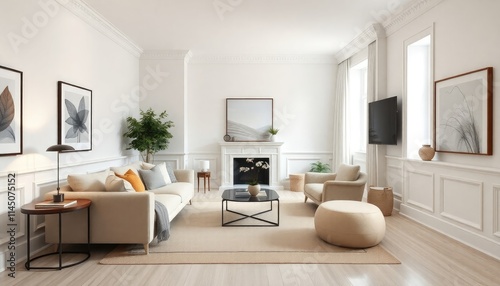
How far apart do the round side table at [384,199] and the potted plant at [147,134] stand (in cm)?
431

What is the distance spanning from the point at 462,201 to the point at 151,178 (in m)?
4.31

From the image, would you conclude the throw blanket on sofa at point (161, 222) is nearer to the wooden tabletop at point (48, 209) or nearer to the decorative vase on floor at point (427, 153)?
the wooden tabletop at point (48, 209)

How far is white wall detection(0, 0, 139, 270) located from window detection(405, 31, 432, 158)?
Answer: 5.06 meters

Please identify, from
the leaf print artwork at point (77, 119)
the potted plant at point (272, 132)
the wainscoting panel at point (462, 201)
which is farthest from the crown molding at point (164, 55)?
the wainscoting panel at point (462, 201)

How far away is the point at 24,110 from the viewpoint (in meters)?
3.49

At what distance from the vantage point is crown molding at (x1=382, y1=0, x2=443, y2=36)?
4.46 m

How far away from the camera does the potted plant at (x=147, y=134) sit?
21.0ft

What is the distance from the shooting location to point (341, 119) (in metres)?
7.43

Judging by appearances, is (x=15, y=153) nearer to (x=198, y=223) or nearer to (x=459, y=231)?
(x=198, y=223)

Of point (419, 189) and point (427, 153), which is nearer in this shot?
point (427, 153)

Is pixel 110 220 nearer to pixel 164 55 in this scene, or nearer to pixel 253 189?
pixel 253 189

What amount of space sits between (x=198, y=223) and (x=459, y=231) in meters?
3.46
